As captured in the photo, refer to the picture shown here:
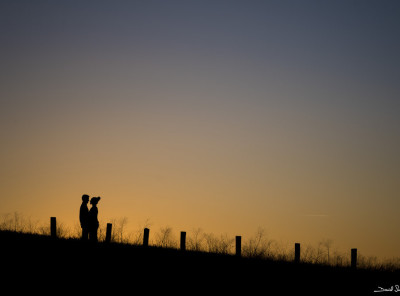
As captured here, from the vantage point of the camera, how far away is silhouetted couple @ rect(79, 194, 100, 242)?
22984mm

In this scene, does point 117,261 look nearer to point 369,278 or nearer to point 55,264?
point 55,264

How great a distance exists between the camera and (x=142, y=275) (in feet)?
54.3

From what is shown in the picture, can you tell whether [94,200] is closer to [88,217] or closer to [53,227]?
[88,217]

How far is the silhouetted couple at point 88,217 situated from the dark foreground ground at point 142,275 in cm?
132

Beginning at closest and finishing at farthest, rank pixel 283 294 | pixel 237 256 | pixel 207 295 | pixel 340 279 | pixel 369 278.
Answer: pixel 207 295, pixel 283 294, pixel 340 279, pixel 369 278, pixel 237 256

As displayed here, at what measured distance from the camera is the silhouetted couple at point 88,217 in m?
23.0

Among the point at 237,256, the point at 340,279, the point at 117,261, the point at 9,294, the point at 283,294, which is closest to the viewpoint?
the point at 9,294

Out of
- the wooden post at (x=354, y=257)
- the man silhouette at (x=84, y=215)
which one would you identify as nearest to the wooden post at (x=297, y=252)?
the wooden post at (x=354, y=257)

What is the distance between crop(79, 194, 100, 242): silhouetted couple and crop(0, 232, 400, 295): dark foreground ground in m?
1.32

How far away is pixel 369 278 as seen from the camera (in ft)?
72.9

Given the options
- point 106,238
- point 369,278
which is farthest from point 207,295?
point 106,238

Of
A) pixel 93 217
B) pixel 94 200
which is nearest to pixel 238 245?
pixel 93 217

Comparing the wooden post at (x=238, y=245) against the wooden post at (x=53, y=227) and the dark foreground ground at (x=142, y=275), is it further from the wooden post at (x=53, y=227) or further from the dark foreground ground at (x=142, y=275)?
the wooden post at (x=53, y=227)

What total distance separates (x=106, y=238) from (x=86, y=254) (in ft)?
27.7
